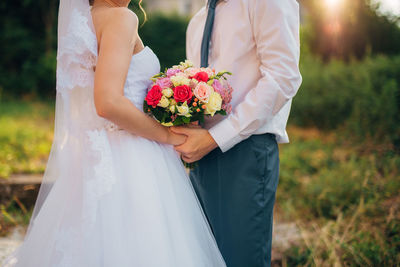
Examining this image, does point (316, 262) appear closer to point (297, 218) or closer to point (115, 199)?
point (297, 218)

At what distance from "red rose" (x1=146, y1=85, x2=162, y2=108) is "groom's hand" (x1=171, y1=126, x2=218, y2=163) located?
0.73 ft

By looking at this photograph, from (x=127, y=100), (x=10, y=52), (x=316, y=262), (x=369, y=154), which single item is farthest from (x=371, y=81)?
(x=10, y=52)

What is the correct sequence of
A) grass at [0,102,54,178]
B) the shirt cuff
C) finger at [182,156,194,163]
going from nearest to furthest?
the shirt cuff → finger at [182,156,194,163] → grass at [0,102,54,178]

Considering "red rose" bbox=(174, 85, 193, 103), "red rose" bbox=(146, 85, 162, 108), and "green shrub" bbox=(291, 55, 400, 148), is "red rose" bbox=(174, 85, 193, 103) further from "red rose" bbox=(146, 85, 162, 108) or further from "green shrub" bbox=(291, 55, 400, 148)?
"green shrub" bbox=(291, 55, 400, 148)

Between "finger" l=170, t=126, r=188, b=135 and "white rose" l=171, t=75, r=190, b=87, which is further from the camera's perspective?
"finger" l=170, t=126, r=188, b=135

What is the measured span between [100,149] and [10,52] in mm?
12889

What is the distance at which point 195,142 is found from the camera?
188cm

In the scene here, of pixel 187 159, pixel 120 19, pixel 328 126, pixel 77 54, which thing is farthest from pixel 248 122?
pixel 328 126

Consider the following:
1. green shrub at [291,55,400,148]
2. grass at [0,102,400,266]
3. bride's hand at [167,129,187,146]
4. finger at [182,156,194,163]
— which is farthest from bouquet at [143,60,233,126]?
green shrub at [291,55,400,148]

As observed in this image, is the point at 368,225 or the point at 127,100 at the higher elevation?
the point at 127,100

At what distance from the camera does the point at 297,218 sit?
4.01 meters

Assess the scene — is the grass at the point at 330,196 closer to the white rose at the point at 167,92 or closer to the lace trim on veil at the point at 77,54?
the white rose at the point at 167,92

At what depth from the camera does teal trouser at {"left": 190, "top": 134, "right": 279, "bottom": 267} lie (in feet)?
6.13

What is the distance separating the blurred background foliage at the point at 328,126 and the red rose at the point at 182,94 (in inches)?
73.9
